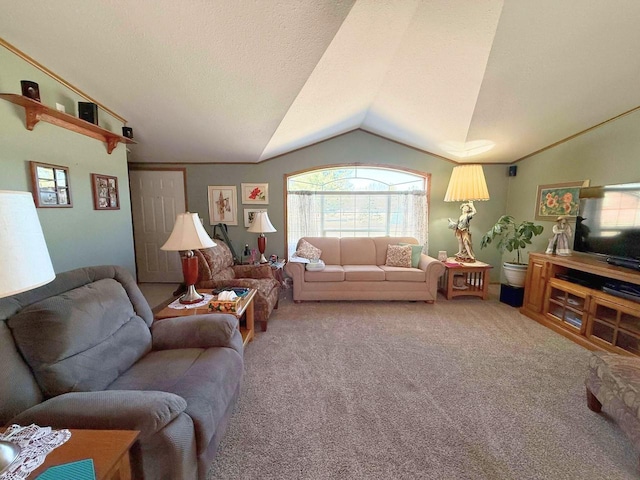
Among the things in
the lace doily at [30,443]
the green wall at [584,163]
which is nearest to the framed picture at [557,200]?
the green wall at [584,163]

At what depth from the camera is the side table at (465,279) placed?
396cm

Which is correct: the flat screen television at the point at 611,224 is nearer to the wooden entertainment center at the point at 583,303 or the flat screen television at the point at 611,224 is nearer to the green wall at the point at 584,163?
the wooden entertainment center at the point at 583,303

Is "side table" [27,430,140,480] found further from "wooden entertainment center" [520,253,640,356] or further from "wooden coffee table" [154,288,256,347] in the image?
"wooden entertainment center" [520,253,640,356]

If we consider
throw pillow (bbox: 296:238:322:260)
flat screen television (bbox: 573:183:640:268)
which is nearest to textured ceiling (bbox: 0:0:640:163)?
flat screen television (bbox: 573:183:640:268)

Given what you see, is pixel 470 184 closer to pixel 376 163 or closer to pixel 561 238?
pixel 561 238

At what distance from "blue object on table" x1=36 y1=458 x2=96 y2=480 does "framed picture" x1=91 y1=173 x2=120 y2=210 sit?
2.50 m

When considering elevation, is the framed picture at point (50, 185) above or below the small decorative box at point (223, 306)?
above

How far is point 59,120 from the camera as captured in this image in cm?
225

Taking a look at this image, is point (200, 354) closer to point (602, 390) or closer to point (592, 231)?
point (602, 390)

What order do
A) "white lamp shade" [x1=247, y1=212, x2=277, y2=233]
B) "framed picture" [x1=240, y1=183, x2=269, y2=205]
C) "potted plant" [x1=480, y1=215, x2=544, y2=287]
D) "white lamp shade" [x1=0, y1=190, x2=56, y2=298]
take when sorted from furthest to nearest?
"framed picture" [x1=240, y1=183, x2=269, y2=205] → "white lamp shade" [x1=247, y1=212, x2=277, y2=233] → "potted plant" [x1=480, y1=215, x2=544, y2=287] → "white lamp shade" [x1=0, y1=190, x2=56, y2=298]

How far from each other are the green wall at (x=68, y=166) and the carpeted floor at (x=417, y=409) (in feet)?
5.81

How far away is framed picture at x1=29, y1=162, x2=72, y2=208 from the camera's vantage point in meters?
2.05

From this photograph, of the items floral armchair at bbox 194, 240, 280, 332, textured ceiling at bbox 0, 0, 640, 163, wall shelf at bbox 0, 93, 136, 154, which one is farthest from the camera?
floral armchair at bbox 194, 240, 280, 332

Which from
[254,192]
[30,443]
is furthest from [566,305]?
[254,192]
